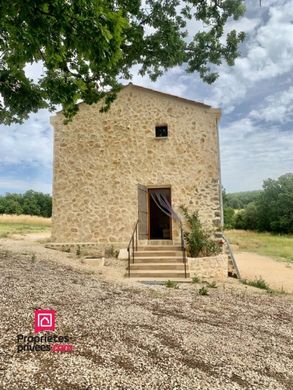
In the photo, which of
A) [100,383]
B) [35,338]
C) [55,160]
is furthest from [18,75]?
[100,383]

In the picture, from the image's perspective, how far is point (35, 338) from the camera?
3461mm

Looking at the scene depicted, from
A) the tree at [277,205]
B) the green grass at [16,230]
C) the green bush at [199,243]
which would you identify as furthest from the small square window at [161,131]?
the tree at [277,205]

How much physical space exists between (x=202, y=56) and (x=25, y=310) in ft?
27.7

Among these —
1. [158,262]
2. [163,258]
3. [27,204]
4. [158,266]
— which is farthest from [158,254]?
[27,204]

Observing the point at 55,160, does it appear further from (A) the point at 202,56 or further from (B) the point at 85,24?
(B) the point at 85,24

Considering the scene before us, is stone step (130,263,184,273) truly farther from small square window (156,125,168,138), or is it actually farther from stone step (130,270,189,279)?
small square window (156,125,168,138)

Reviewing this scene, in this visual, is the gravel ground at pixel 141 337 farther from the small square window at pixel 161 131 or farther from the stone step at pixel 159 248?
the small square window at pixel 161 131

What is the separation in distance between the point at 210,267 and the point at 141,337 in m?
6.23

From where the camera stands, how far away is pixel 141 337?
389 centimetres

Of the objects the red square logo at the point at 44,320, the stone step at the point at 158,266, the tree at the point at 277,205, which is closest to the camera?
the red square logo at the point at 44,320

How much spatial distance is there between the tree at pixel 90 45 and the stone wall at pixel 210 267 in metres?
5.36

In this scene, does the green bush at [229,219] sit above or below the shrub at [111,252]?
above

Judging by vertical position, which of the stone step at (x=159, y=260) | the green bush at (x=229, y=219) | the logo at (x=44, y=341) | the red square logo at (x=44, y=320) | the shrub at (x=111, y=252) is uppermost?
the green bush at (x=229, y=219)

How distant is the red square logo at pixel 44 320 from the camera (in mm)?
3758
